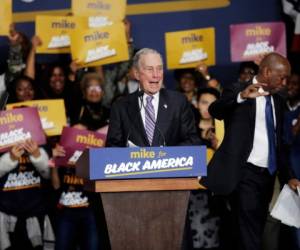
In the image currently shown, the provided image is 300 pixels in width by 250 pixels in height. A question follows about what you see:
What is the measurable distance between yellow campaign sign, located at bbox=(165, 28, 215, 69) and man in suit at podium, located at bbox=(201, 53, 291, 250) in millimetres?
1931

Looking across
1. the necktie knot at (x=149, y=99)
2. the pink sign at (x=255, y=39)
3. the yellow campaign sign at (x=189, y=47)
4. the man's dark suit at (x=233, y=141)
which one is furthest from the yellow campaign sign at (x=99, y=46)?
the necktie knot at (x=149, y=99)

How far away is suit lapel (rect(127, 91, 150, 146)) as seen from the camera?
3.97 meters

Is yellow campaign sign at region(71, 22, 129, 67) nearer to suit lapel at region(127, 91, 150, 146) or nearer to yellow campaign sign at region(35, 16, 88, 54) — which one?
yellow campaign sign at region(35, 16, 88, 54)

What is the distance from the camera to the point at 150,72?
156 inches

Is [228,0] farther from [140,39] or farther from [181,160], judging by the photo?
[181,160]

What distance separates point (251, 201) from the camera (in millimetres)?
4535

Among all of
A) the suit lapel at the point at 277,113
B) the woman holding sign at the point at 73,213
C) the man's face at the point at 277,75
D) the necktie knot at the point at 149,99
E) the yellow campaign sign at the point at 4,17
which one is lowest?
the woman holding sign at the point at 73,213

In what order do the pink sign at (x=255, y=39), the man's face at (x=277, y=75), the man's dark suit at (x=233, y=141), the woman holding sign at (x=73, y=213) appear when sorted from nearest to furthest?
the man's face at (x=277, y=75) < the man's dark suit at (x=233, y=141) < the woman holding sign at (x=73, y=213) < the pink sign at (x=255, y=39)

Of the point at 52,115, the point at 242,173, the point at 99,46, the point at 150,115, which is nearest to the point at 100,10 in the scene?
the point at 99,46

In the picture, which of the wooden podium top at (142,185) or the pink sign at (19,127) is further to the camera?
the pink sign at (19,127)

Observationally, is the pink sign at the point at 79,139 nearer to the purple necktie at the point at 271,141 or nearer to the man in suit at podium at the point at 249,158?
the man in suit at podium at the point at 249,158

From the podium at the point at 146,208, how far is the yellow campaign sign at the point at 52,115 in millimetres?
2391

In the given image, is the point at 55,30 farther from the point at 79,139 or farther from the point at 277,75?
the point at 277,75

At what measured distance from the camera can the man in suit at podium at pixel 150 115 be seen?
398cm
